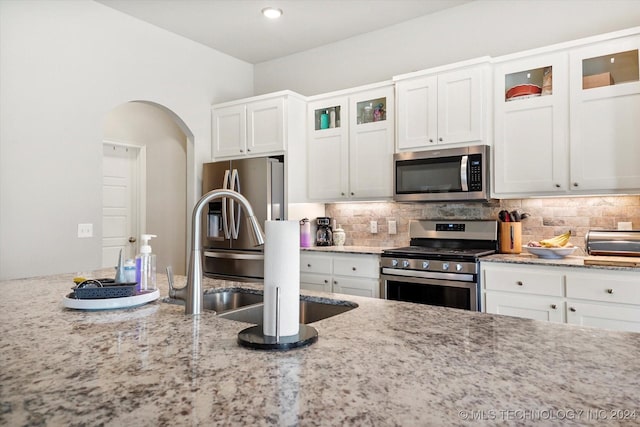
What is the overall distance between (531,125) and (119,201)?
15.2 feet

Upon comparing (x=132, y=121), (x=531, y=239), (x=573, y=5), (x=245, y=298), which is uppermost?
(x=573, y=5)

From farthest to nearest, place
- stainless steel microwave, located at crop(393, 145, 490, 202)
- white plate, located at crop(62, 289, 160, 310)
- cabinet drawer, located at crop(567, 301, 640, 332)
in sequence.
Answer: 1. stainless steel microwave, located at crop(393, 145, 490, 202)
2. cabinet drawer, located at crop(567, 301, 640, 332)
3. white plate, located at crop(62, 289, 160, 310)

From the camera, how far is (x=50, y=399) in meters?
0.78

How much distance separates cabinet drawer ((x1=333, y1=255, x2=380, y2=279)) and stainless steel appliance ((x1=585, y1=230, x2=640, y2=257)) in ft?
4.84

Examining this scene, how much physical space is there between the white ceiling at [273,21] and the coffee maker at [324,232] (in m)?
1.85

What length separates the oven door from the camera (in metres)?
2.92

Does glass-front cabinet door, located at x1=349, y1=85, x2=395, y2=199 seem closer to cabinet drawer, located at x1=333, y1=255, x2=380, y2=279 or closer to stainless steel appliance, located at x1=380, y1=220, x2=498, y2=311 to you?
stainless steel appliance, located at x1=380, y1=220, x2=498, y2=311

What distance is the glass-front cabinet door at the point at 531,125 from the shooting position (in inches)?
115

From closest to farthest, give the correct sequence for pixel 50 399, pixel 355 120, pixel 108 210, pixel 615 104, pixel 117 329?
pixel 50 399, pixel 117 329, pixel 615 104, pixel 355 120, pixel 108 210

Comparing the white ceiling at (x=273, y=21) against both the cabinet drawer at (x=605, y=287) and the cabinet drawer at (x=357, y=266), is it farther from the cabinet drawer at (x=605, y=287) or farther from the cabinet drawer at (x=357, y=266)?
the cabinet drawer at (x=605, y=287)

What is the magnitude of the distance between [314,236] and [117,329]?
313 centimetres

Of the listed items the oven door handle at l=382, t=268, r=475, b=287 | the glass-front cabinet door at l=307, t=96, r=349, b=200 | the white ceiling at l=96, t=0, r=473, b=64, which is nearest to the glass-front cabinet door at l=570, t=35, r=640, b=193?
the oven door handle at l=382, t=268, r=475, b=287

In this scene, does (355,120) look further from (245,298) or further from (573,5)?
(245,298)

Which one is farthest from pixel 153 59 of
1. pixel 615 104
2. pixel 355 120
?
pixel 615 104
